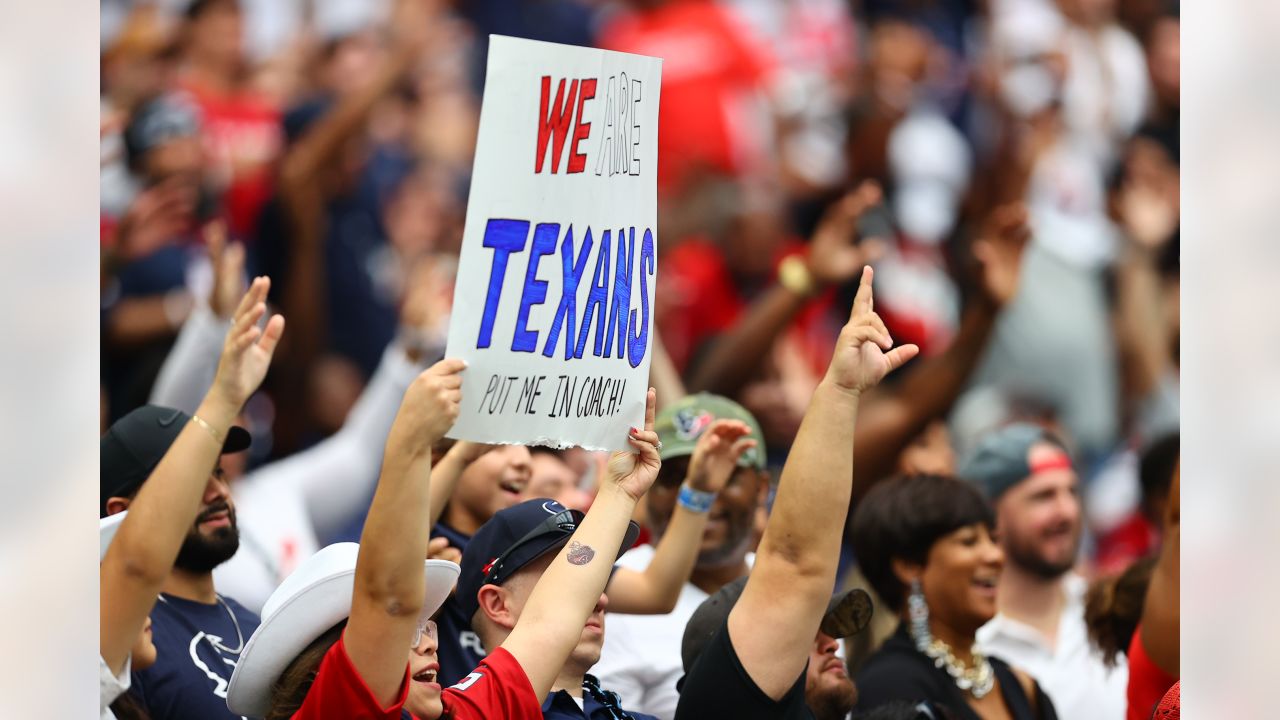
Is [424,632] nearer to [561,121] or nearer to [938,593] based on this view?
[561,121]

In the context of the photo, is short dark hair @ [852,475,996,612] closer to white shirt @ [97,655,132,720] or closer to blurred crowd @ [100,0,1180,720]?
blurred crowd @ [100,0,1180,720]

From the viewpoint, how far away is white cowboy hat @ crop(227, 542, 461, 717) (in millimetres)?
2889

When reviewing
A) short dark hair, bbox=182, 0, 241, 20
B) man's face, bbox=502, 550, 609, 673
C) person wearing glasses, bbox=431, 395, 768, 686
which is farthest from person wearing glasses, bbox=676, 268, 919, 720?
short dark hair, bbox=182, 0, 241, 20

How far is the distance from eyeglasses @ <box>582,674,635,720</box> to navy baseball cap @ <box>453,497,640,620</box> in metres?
0.25

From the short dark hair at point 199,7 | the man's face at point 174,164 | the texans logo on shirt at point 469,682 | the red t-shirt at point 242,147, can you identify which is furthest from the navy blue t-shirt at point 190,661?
the short dark hair at point 199,7

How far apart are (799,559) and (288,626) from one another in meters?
0.86

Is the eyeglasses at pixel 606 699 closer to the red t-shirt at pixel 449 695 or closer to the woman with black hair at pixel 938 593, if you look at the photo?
the red t-shirt at pixel 449 695

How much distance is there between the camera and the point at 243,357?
10.8 feet

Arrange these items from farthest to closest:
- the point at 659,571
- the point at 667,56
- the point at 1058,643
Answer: the point at 667,56
the point at 1058,643
the point at 659,571

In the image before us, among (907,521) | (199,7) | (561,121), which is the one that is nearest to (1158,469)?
(907,521)

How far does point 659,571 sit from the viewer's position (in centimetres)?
414
